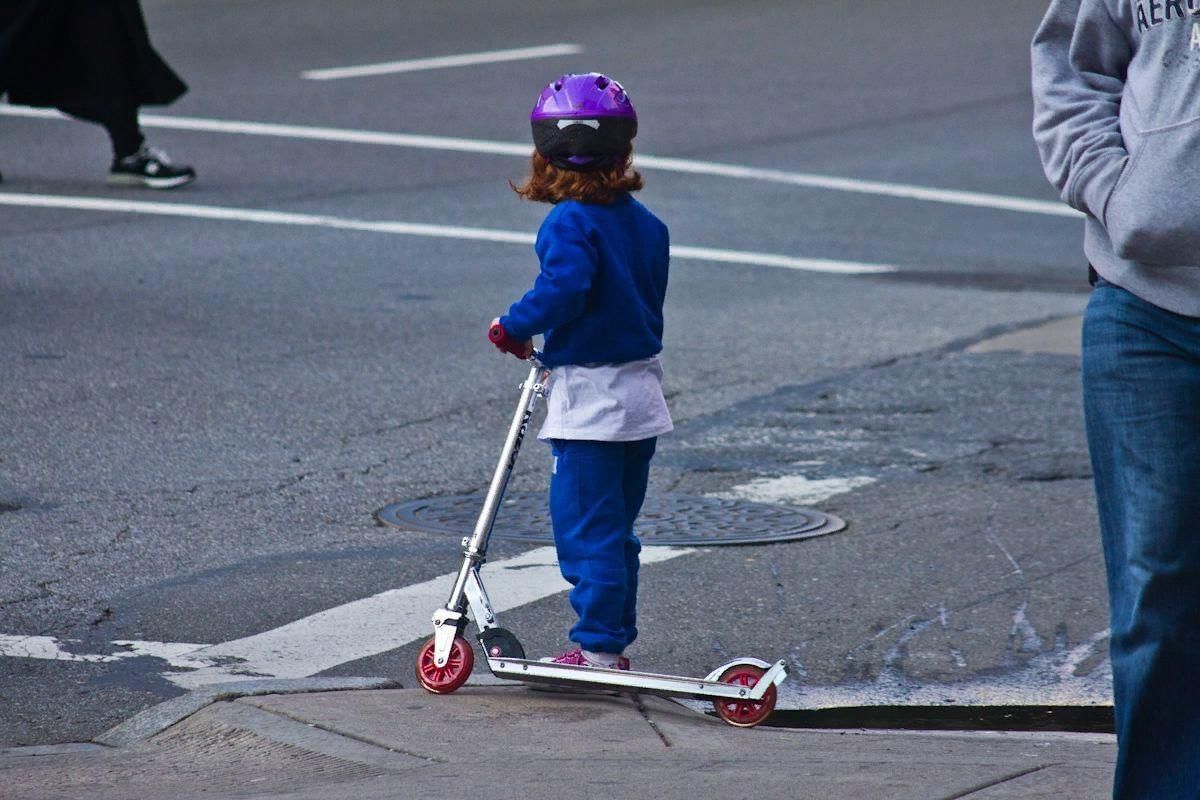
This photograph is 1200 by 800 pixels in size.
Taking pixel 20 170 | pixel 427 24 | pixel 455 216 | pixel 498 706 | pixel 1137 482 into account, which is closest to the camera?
pixel 1137 482

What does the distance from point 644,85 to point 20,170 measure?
670 centimetres

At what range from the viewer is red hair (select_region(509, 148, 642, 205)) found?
482cm

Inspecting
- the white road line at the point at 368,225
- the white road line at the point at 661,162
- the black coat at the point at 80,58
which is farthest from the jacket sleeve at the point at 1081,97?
the white road line at the point at 661,162

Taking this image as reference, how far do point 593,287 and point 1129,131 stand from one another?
1.61m

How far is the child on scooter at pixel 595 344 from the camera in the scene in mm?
4801

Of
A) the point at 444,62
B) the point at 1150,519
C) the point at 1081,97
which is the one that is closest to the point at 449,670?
the point at 1150,519

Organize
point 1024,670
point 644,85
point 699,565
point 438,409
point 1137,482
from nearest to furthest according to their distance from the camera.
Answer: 1. point 1137,482
2. point 1024,670
3. point 699,565
4. point 438,409
5. point 644,85

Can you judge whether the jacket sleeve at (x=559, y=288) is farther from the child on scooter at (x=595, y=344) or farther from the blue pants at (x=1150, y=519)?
the blue pants at (x=1150, y=519)

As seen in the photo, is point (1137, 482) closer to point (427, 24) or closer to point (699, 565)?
point (699, 565)

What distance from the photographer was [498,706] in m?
4.71

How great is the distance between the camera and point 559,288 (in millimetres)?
4711

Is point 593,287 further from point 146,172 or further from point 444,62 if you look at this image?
point 444,62

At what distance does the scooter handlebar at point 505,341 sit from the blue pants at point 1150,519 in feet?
4.83

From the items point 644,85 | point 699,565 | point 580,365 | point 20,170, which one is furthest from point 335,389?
point 644,85
